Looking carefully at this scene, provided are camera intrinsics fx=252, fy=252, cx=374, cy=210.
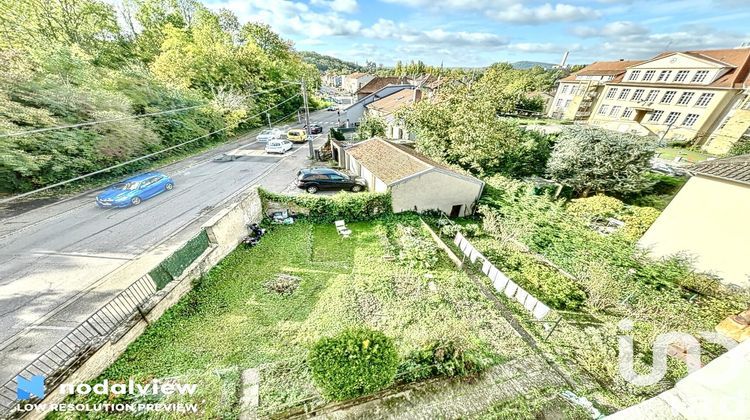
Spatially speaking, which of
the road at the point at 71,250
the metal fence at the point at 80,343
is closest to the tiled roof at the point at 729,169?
the metal fence at the point at 80,343

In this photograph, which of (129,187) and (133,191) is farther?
(129,187)

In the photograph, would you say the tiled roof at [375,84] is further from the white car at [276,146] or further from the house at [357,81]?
the house at [357,81]

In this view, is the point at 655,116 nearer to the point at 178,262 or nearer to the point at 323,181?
the point at 323,181

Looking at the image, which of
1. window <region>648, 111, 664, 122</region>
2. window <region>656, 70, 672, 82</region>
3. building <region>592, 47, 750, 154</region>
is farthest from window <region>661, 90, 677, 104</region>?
window <region>656, 70, 672, 82</region>

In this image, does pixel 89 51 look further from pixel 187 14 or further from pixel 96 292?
pixel 96 292

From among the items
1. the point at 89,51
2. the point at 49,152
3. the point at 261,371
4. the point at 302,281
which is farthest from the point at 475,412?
the point at 89,51

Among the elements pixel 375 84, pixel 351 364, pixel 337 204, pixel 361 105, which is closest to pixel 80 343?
pixel 351 364

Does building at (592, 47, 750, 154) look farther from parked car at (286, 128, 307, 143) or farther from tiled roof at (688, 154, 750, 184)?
parked car at (286, 128, 307, 143)

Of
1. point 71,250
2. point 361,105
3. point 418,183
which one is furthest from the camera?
point 361,105
